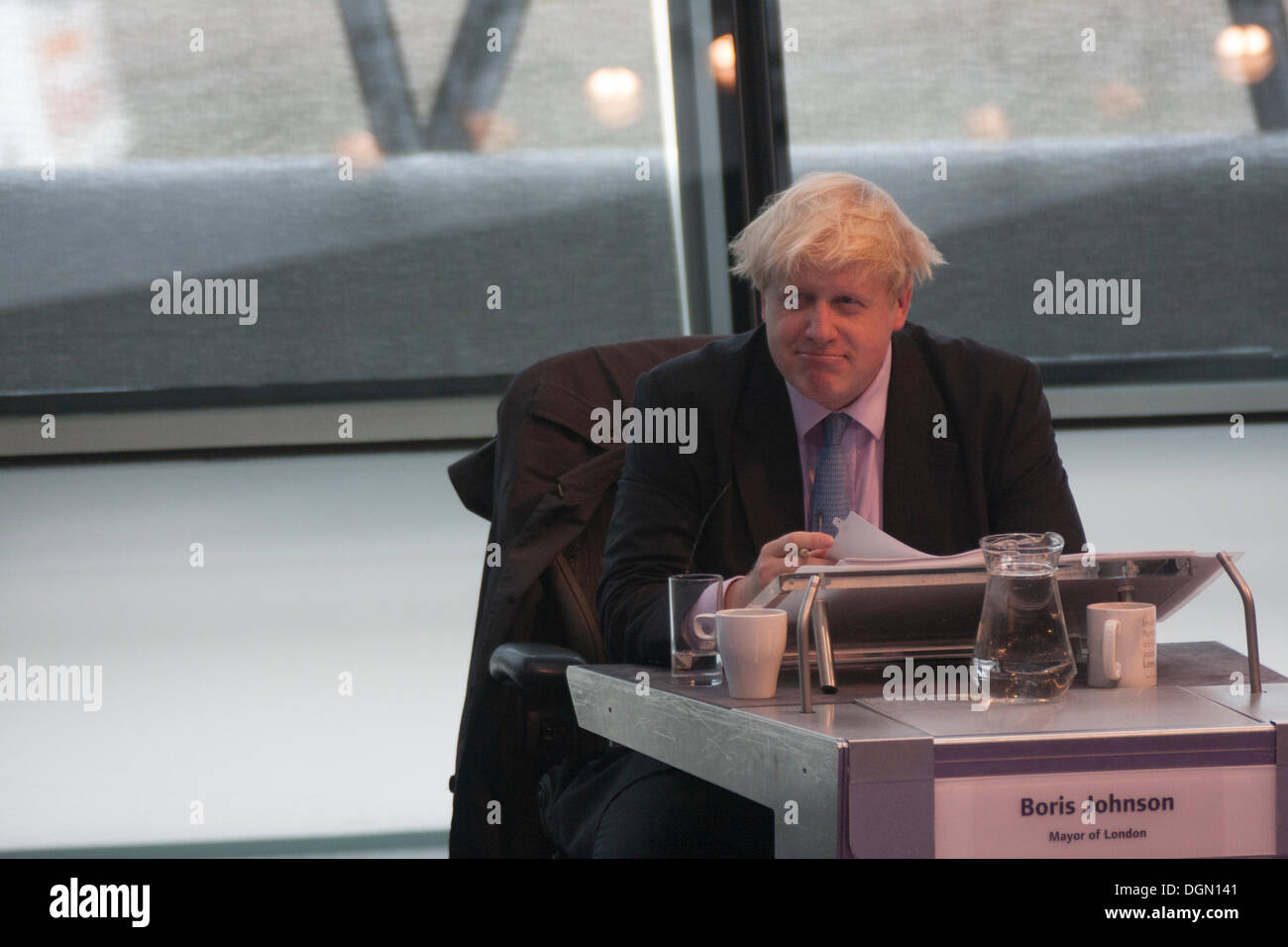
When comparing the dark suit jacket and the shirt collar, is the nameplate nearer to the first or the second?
the dark suit jacket

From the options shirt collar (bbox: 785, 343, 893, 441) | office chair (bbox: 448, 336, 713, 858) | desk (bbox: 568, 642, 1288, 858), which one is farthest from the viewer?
office chair (bbox: 448, 336, 713, 858)

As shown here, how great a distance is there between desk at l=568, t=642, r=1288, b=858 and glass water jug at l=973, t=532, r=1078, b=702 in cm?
5

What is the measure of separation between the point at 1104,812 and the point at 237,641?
2.65 m

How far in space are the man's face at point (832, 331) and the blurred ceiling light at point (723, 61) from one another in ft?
5.38

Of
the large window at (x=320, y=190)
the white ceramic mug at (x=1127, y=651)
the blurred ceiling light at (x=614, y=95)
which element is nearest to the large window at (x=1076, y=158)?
the blurred ceiling light at (x=614, y=95)

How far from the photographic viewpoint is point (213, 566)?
3367 mm

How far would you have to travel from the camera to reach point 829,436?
1.94m

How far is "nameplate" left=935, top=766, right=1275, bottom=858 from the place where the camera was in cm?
109

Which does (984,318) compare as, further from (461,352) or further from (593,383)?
(593,383)

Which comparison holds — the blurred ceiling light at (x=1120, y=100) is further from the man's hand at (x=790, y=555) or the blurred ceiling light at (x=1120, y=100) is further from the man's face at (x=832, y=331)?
the man's hand at (x=790, y=555)

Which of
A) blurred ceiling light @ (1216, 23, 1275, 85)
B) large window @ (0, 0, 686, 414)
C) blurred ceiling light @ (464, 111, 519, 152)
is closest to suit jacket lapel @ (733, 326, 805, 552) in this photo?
large window @ (0, 0, 686, 414)

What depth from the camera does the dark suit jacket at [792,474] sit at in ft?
6.15

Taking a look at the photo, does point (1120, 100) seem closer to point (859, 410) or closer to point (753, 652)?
point (859, 410)
